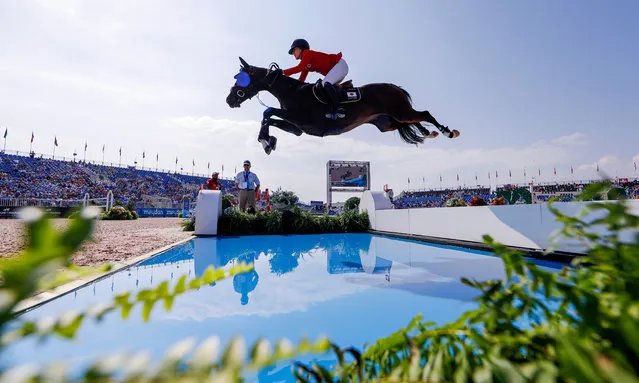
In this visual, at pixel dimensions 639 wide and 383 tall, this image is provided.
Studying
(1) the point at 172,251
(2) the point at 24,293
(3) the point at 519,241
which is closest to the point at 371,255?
(3) the point at 519,241

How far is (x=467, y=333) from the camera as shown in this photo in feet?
1.78

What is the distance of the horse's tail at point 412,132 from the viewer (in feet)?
20.6

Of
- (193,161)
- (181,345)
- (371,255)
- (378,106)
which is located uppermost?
(193,161)

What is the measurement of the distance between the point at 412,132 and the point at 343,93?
1.86 m

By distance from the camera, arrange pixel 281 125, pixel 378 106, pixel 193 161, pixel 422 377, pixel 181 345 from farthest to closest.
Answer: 1. pixel 193 161
2. pixel 378 106
3. pixel 281 125
4. pixel 422 377
5. pixel 181 345

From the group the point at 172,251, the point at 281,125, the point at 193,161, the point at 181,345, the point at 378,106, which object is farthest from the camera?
the point at 193,161

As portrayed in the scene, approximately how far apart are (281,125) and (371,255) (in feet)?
9.53

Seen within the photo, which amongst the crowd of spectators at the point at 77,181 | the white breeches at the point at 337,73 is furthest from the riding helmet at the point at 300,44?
the crowd of spectators at the point at 77,181

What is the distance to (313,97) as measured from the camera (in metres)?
5.18

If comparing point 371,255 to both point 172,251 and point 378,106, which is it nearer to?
point 378,106

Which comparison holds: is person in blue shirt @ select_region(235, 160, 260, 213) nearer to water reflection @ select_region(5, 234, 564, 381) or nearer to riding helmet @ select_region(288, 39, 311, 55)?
riding helmet @ select_region(288, 39, 311, 55)

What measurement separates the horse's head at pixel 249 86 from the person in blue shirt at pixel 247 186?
193 inches

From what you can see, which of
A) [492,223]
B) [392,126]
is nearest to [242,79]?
[392,126]

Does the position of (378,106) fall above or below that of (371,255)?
above
